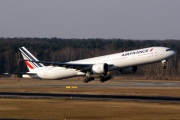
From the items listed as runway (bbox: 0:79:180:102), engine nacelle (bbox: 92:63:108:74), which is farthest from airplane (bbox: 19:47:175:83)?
runway (bbox: 0:79:180:102)

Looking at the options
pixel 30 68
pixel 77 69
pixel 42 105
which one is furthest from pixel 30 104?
pixel 30 68

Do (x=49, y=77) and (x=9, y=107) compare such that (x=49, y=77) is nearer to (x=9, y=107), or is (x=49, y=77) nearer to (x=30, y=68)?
(x=30, y=68)

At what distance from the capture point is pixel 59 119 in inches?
1607

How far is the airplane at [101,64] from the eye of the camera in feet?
271

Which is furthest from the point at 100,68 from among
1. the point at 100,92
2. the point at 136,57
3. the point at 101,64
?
the point at 100,92

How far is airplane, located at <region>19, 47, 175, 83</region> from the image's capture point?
82.6 metres

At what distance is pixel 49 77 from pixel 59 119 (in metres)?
55.2

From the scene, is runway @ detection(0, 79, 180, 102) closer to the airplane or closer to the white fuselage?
the airplane

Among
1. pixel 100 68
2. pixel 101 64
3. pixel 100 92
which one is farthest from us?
pixel 101 64

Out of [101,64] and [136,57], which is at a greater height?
[136,57]

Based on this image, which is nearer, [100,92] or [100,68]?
[100,92]

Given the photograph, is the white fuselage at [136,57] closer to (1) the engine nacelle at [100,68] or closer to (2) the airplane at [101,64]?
(2) the airplane at [101,64]

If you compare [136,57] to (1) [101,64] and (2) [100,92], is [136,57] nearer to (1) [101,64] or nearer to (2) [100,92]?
(1) [101,64]

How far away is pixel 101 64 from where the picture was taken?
86688 millimetres
